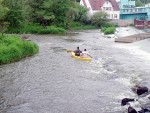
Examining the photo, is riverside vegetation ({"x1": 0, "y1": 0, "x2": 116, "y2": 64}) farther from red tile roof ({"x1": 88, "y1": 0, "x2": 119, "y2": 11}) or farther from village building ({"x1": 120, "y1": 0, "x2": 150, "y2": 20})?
village building ({"x1": 120, "y1": 0, "x2": 150, "y2": 20})

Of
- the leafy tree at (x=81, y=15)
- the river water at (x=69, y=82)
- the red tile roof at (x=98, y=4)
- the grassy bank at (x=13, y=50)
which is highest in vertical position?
the red tile roof at (x=98, y=4)

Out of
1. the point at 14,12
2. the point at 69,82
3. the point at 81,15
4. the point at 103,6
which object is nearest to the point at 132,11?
the point at 103,6

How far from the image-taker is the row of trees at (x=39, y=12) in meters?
49.1

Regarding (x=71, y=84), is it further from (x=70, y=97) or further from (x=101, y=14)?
(x=101, y=14)

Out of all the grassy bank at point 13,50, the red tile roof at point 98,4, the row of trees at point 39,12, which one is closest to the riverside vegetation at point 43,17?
the row of trees at point 39,12

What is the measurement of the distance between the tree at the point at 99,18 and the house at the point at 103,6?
333 inches

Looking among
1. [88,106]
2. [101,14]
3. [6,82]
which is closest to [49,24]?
[101,14]

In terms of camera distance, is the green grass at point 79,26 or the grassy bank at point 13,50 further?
the green grass at point 79,26

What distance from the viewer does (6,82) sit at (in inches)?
777

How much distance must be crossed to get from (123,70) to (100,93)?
21.8 ft

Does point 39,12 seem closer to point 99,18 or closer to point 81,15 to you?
point 81,15

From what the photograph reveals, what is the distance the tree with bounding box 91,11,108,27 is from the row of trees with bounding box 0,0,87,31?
8.23m

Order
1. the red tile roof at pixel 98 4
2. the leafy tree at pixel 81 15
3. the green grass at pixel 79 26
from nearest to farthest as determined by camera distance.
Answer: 1. the green grass at pixel 79 26
2. the leafy tree at pixel 81 15
3. the red tile roof at pixel 98 4

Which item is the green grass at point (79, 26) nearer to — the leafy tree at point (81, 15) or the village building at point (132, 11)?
the leafy tree at point (81, 15)
